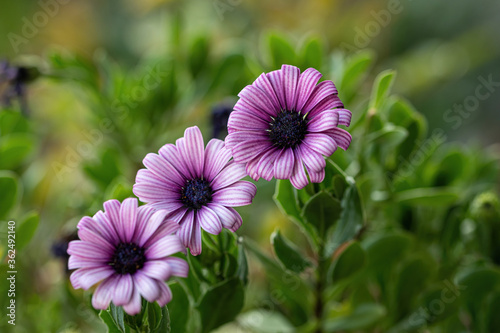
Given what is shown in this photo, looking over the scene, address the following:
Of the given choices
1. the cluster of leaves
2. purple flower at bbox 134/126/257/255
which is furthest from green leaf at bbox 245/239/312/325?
purple flower at bbox 134/126/257/255

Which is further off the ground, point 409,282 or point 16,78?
point 16,78

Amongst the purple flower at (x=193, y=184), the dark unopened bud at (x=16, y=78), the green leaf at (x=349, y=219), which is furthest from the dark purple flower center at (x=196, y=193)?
the dark unopened bud at (x=16, y=78)

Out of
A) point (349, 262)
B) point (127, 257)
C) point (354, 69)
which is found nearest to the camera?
point (127, 257)

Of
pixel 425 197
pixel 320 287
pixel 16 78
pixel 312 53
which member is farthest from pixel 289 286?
pixel 16 78

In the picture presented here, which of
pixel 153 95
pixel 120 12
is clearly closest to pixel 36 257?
pixel 153 95

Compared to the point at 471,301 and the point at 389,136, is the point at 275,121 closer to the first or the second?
the point at 389,136

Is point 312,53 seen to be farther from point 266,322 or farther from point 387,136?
point 266,322
